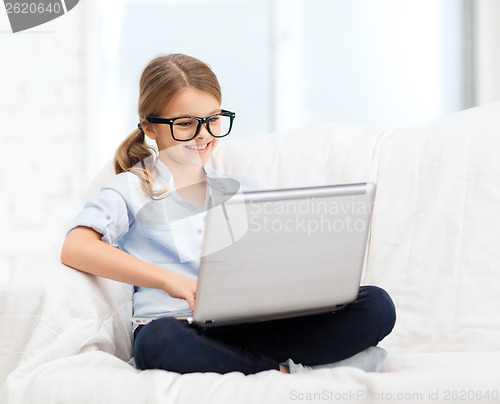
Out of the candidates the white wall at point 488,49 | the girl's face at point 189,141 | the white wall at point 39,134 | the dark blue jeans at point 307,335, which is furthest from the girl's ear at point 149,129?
the white wall at point 488,49

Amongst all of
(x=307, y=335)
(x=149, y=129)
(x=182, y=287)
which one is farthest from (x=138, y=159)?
(x=307, y=335)

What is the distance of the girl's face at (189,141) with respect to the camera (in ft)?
3.63

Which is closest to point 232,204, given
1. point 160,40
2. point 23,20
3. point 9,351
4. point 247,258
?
point 247,258

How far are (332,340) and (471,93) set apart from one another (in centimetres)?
181

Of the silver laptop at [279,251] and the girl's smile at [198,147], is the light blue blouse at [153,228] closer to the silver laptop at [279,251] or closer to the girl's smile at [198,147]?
the girl's smile at [198,147]

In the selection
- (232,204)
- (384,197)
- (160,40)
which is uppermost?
(160,40)

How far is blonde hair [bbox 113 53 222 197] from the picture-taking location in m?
1.12

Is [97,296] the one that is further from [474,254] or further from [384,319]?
[474,254]

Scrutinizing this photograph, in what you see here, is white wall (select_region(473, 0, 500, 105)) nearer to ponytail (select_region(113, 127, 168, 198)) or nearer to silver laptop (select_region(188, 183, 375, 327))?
ponytail (select_region(113, 127, 168, 198))

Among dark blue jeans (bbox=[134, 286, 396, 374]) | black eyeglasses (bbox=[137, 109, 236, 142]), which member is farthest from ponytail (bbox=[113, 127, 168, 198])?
dark blue jeans (bbox=[134, 286, 396, 374])

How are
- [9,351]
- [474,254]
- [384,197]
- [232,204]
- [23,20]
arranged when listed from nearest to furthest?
[232,204] → [9,351] → [474,254] → [384,197] → [23,20]

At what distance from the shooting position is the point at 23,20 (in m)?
2.13

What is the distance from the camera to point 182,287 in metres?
0.87

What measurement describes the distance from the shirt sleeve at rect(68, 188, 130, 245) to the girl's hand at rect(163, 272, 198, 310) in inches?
6.4
